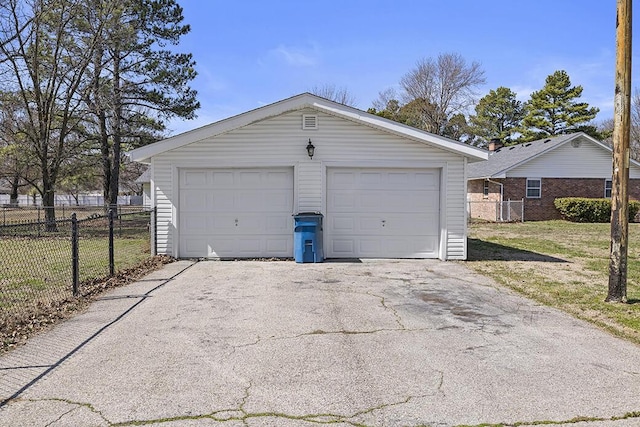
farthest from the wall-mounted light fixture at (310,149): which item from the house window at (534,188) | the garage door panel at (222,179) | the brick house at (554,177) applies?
the house window at (534,188)

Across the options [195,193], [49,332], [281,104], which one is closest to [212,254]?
[195,193]

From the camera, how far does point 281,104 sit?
10188 millimetres

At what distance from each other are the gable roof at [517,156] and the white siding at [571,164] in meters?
0.37

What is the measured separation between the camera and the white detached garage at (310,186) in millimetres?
10422

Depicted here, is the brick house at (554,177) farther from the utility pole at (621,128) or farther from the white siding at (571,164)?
the utility pole at (621,128)

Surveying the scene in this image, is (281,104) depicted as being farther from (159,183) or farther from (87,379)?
(87,379)

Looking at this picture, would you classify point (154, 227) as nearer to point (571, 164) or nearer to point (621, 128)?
point (621, 128)

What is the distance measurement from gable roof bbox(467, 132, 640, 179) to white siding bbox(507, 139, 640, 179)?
0.37 meters

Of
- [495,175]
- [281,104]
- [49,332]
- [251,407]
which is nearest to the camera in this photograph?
[251,407]

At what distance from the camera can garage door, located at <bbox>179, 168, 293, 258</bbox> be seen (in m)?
10.6

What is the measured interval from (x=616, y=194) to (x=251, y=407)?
18.5ft

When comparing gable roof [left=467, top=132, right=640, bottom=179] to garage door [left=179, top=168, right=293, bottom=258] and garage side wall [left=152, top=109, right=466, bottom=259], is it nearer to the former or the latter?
garage side wall [left=152, top=109, right=466, bottom=259]

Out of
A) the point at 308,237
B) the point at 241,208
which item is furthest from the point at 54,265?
the point at 308,237

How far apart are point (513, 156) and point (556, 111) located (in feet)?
57.7
